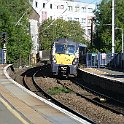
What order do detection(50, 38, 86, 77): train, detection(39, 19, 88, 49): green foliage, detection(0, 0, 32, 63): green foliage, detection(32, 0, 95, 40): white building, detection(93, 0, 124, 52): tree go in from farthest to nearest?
detection(32, 0, 95, 40): white building → detection(39, 19, 88, 49): green foliage → detection(93, 0, 124, 52): tree → detection(0, 0, 32, 63): green foliage → detection(50, 38, 86, 77): train

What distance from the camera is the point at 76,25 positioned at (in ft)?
395

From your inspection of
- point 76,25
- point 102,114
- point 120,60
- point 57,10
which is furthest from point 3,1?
point 102,114

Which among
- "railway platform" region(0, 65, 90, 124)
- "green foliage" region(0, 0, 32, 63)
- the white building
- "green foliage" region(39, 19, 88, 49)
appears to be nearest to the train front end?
"railway platform" region(0, 65, 90, 124)

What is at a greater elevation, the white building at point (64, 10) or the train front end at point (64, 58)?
the white building at point (64, 10)

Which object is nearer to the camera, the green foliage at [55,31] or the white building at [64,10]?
the green foliage at [55,31]

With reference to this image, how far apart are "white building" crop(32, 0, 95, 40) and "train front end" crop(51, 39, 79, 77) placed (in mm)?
86397

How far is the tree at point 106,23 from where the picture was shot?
75375 mm

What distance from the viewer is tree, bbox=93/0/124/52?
7538 centimetres

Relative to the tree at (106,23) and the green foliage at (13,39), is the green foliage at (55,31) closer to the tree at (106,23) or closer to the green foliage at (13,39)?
the tree at (106,23)

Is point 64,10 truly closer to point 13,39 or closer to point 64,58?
point 13,39

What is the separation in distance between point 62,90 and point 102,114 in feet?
31.0

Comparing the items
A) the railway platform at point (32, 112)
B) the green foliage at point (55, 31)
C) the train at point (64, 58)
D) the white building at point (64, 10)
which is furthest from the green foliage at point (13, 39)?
the white building at point (64, 10)

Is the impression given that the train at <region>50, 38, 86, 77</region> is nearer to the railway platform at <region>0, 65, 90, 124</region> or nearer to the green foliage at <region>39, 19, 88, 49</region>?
the railway platform at <region>0, 65, 90, 124</region>

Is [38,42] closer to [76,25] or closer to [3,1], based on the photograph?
[76,25]
